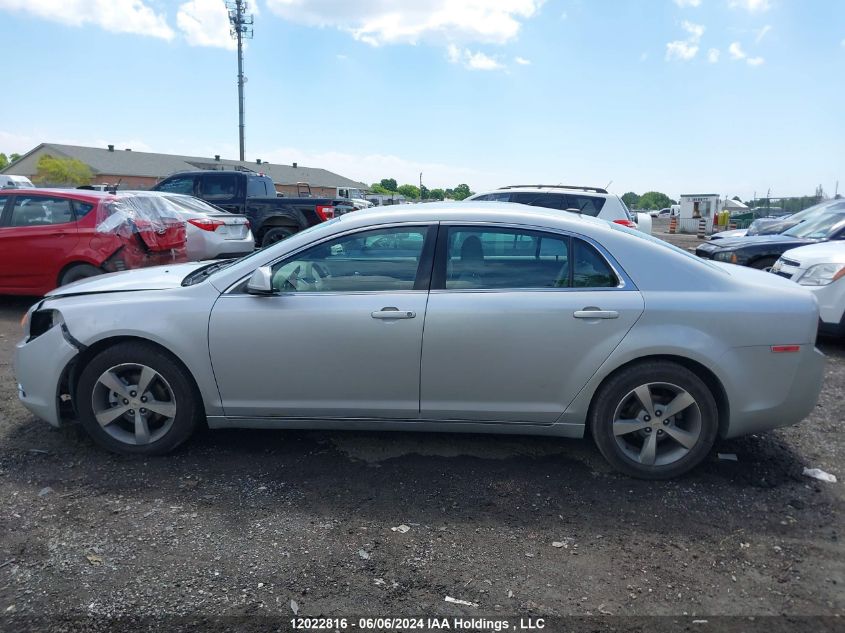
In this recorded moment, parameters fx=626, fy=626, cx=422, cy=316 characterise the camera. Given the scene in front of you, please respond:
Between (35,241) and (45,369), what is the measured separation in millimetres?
4824

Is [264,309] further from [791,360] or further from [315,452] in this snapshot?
[791,360]

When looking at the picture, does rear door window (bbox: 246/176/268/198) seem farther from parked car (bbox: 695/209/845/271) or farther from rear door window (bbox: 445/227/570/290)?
rear door window (bbox: 445/227/570/290)

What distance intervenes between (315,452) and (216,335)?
3.25 feet

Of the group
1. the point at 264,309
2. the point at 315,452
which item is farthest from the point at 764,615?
the point at 264,309

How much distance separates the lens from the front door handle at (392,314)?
3635mm

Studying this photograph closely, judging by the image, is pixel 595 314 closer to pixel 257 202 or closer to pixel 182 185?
pixel 257 202

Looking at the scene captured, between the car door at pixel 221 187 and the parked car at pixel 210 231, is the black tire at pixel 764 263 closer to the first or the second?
the parked car at pixel 210 231

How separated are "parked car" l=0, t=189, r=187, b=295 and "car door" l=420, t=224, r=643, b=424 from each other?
5.57 metres

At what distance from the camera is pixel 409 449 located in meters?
4.12

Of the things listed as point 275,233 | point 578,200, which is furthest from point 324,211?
point 578,200

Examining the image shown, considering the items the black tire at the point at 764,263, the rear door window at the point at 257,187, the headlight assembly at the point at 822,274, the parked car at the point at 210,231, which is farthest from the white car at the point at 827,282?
the rear door window at the point at 257,187

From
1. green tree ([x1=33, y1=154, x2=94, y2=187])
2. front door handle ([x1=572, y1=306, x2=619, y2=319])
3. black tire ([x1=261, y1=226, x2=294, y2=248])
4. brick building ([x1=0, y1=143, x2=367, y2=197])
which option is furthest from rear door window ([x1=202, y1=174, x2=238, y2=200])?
green tree ([x1=33, y1=154, x2=94, y2=187])

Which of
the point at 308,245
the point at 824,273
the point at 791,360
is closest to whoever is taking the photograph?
the point at 791,360

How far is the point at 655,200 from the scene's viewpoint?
113125 mm
